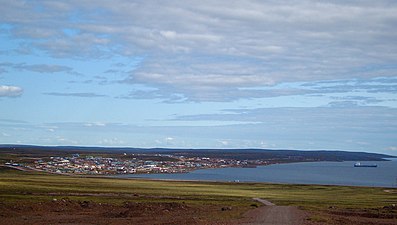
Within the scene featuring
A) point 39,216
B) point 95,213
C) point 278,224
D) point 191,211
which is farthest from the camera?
point 191,211

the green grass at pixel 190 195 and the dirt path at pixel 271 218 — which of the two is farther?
the green grass at pixel 190 195

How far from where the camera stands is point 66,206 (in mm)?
44656

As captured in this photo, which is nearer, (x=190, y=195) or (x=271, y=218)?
(x=271, y=218)

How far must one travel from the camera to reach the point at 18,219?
3606 cm

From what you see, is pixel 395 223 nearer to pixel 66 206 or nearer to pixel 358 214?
pixel 358 214

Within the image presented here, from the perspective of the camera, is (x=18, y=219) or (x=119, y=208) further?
(x=119, y=208)

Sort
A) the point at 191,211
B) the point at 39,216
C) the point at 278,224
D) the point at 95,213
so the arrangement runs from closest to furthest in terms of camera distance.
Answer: the point at 278,224
the point at 39,216
the point at 95,213
the point at 191,211

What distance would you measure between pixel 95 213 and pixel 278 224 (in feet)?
45.7

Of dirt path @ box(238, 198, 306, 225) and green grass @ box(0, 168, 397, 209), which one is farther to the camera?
green grass @ box(0, 168, 397, 209)

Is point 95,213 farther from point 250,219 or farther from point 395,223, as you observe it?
point 395,223

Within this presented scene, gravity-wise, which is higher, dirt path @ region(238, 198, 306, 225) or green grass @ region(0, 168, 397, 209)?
dirt path @ region(238, 198, 306, 225)

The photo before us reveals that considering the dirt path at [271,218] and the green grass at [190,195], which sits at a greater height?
the dirt path at [271,218]

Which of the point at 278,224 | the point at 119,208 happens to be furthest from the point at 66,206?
the point at 278,224

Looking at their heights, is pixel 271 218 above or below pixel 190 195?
above
